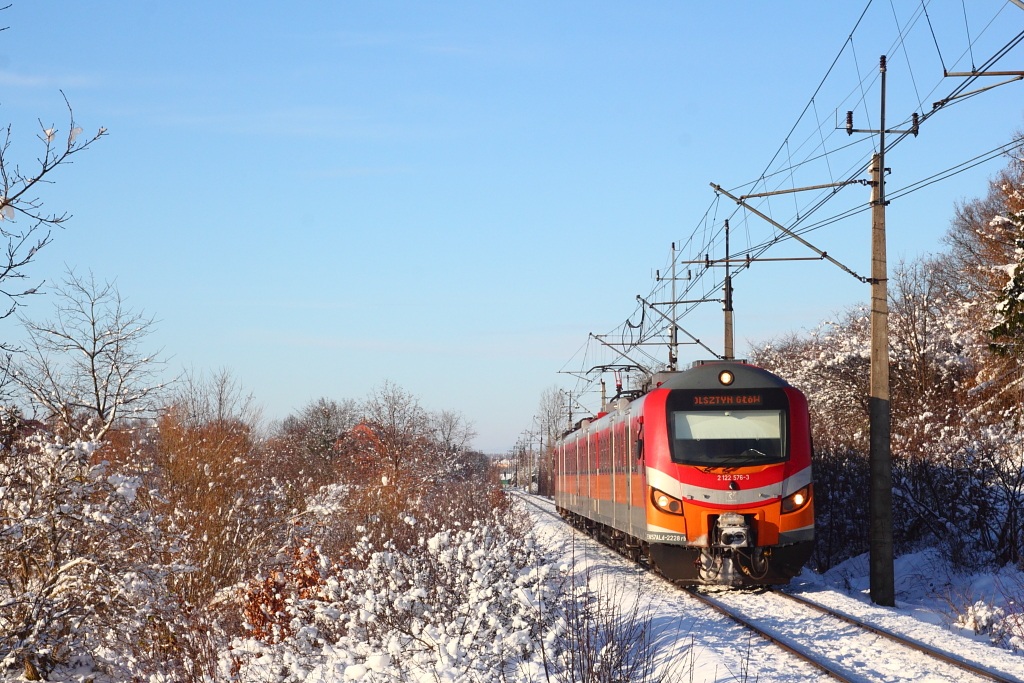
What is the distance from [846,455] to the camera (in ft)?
72.9

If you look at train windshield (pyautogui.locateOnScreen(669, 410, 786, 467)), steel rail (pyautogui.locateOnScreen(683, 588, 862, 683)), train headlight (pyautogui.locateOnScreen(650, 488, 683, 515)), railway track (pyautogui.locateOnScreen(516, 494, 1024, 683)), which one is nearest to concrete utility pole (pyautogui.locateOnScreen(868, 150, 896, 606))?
railway track (pyautogui.locateOnScreen(516, 494, 1024, 683))

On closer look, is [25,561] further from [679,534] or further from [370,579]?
[679,534]

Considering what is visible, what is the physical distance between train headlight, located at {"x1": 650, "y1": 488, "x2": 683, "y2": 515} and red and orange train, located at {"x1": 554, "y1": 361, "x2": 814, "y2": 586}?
0.01m

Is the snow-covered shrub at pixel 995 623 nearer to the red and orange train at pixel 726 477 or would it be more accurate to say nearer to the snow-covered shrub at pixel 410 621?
the red and orange train at pixel 726 477

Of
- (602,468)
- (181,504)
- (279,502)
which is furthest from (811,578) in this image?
(181,504)

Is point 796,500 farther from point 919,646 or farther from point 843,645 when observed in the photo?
point 919,646

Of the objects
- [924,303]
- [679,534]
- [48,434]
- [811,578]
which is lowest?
[811,578]

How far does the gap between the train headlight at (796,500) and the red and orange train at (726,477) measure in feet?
0.05

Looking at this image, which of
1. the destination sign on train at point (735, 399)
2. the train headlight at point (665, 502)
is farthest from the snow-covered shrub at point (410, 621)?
the destination sign on train at point (735, 399)

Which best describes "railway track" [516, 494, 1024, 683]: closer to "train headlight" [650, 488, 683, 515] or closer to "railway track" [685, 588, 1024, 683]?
"railway track" [685, 588, 1024, 683]

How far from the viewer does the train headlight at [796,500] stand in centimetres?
1450

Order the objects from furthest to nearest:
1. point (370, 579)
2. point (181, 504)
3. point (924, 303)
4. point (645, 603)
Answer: point (924, 303), point (181, 504), point (645, 603), point (370, 579)

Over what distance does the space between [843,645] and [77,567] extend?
8715 millimetres

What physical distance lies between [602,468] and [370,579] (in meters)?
10.9
